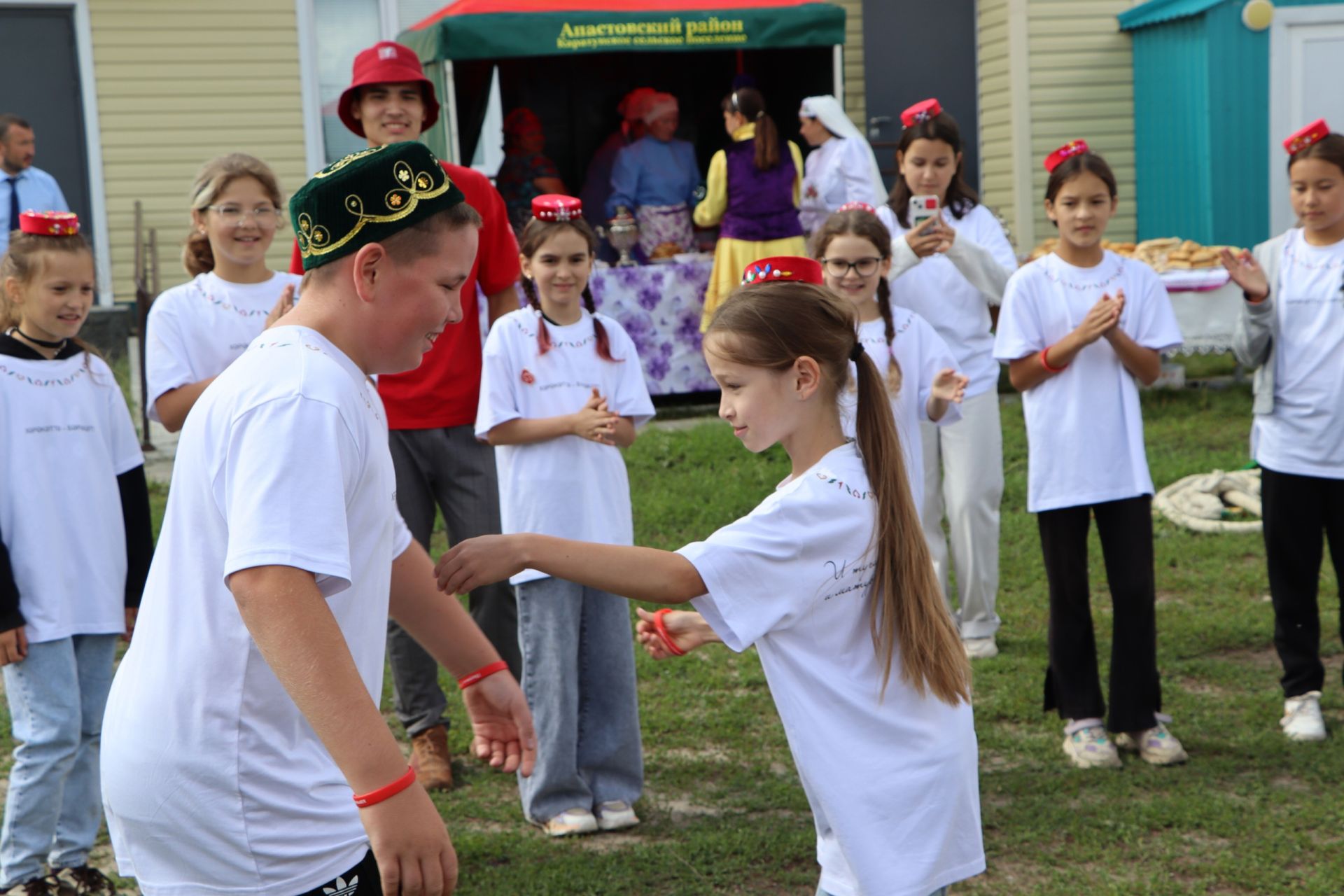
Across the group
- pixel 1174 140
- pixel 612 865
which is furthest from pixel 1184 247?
pixel 612 865

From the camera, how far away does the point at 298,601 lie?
172 centimetres

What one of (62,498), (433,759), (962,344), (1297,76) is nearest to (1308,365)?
(962,344)

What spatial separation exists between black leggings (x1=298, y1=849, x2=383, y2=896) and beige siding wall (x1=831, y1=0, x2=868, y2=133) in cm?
1314

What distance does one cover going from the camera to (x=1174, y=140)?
1341 centimetres

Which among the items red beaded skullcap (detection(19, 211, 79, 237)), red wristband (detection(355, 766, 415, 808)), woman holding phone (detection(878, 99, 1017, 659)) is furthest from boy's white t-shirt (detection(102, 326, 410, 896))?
woman holding phone (detection(878, 99, 1017, 659))

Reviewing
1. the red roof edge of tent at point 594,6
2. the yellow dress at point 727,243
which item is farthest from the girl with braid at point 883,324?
the red roof edge of tent at point 594,6

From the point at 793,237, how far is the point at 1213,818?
6798 millimetres

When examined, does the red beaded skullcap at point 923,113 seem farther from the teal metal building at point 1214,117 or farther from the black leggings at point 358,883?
the teal metal building at point 1214,117

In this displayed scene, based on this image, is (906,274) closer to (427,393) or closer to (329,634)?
(427,393)

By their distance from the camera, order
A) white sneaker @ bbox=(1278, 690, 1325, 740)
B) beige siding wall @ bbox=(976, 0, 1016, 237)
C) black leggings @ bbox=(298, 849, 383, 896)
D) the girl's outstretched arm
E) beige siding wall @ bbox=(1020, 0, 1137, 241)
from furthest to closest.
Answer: beige siding wall @ bbox=(976, 0, 1016, 237) → beige siding wall @ bbox=(1020, 0, 1137, 241) → white sneaker @ bbox=(1278, 690, 1325, 740) → the girl's outstretched arm → black leggings @ bbox=(298, 849, 383, 896)

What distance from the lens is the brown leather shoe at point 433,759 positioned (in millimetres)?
4539

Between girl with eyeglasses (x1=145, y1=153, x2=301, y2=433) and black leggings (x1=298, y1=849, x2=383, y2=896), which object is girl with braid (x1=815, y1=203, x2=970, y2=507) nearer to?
girl with eyeglasses (x1=145, y1=153, x2=301, y2=433)

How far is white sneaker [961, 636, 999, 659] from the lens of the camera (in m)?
5.73

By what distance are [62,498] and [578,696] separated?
5.13 feet
